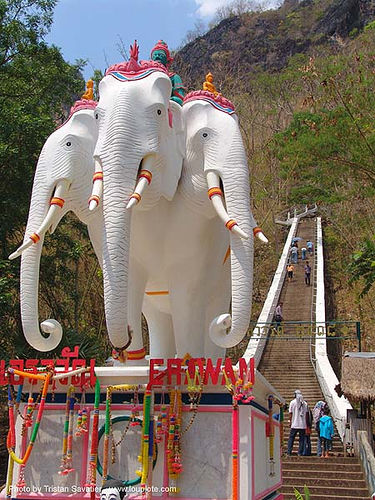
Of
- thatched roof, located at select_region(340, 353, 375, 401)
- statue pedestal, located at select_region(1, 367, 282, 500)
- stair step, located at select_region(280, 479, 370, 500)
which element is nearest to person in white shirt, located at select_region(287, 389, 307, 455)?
thatched roof, located at select_region(340, 353, 375, 401)

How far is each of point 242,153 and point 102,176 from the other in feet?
4.68

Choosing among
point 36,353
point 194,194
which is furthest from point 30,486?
point 36,353

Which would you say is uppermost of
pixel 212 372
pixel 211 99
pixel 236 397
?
pixel 211 99

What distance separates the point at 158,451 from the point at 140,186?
7.64ft

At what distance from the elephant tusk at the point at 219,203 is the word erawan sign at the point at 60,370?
1743 millimetres

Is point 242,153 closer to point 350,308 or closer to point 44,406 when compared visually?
point 44,406

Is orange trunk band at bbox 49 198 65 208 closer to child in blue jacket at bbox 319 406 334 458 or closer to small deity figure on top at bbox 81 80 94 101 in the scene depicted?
small deity figure on top at bbox 81 80 94 101

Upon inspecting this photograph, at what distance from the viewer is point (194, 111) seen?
6.36m

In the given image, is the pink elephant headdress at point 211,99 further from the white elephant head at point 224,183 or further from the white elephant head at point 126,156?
the white elephant head at point 126,156

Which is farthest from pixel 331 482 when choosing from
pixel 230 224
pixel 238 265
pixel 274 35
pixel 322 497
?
pixel 274 35

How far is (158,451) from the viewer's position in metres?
5.48

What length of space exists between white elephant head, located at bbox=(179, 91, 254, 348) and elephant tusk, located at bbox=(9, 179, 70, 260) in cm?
115

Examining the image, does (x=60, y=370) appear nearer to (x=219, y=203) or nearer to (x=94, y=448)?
(x=94, y=448)

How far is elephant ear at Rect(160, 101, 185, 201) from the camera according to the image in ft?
19.3
